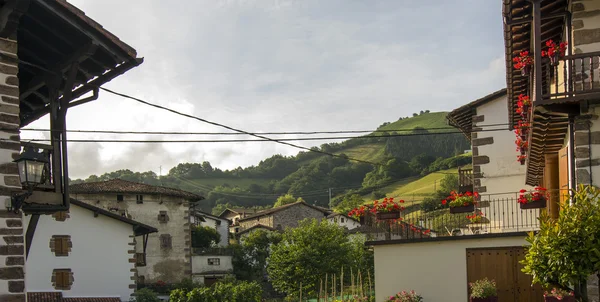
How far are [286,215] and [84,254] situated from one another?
42.6m

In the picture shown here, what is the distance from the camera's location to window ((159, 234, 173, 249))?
184ft

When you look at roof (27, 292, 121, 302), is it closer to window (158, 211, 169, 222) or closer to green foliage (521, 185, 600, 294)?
window (158, 211, 169, 222)

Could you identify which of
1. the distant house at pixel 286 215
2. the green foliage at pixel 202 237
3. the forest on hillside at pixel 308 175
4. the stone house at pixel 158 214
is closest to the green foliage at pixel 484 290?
the stone house at pixel 158 214

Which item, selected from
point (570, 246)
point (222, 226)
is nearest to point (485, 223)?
point (570, 246)

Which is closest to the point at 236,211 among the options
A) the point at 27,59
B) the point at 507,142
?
the point at 507,142

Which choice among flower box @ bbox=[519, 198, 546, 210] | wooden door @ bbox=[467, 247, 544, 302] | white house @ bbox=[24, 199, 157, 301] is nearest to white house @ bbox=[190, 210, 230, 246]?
white house @ bbox=[24, 199, 157, 301]

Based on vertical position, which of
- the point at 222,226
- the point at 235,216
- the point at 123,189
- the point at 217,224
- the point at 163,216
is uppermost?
the point at 123,189

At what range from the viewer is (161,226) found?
186 feet

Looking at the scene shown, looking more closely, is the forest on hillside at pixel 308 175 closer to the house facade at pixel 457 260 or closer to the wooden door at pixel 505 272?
the house facade at pixel 457 260

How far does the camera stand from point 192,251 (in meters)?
58.4

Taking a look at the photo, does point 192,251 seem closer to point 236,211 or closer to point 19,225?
point 236,211

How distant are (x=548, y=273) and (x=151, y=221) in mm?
47603

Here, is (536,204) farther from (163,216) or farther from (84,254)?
(163,216)

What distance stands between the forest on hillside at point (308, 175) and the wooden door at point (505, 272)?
99.4 m
